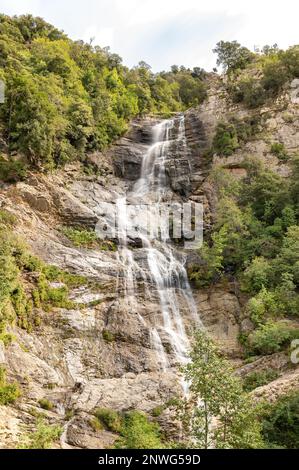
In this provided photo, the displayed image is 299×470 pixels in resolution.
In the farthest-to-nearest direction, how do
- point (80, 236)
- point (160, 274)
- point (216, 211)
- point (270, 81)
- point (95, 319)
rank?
point (270, 81), point (216, 211), point (80, 236), point (160, 274), point (95, 319)

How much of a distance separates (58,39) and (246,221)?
121 ft

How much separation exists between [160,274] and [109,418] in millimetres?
11103

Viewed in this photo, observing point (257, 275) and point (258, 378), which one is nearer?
point (258, 378)

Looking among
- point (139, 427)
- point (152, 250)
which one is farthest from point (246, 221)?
point (139, 427)

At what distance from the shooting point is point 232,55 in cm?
4756

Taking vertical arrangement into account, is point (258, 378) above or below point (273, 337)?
below

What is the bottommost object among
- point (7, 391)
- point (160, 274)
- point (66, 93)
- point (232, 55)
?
point (7, 391)

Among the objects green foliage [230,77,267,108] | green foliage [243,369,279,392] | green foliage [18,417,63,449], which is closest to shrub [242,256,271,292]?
green foliage [243,369,279,392]

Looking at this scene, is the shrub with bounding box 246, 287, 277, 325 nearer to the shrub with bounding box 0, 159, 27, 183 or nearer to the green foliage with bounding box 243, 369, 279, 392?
the green foliage with bounding box 243, 369, 279, 392

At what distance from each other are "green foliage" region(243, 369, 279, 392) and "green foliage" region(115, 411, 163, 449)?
4483 mm

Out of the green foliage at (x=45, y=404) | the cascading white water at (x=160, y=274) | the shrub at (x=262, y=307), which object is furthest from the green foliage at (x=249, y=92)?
the green foliage at (x=45, y=404)

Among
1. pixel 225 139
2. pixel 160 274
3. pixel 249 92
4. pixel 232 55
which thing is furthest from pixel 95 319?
pixel 232 55

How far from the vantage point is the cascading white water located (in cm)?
2150
